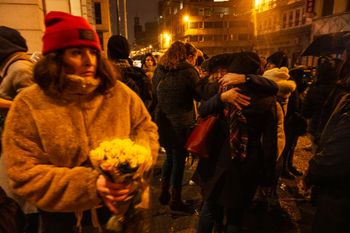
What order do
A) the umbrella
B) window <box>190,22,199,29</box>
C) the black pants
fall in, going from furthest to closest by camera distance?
window <box>190,22,199,29</box>
the umbrella
the black pants

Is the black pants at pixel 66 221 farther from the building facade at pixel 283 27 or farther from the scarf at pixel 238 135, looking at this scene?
the building facade at pixel 283 27

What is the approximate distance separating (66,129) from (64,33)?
1.86 ft

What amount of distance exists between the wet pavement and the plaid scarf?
64.1 inches

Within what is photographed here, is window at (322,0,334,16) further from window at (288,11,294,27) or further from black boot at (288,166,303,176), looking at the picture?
black boot at (288,166,303,176)

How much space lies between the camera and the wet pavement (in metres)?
3.53

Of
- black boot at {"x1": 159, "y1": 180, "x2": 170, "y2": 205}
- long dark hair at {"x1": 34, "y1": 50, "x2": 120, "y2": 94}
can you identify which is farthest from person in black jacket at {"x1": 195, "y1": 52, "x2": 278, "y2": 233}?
black boot at {"x1": 159, "y1": 180, "x2": 170, "y2": 205}

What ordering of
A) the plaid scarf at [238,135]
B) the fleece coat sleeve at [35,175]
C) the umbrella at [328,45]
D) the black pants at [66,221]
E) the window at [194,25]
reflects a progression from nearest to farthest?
the fleece coat sleeve at [35,175] → the black pants at [66,221] → the plaid scarf at [238,135] → the umbrella at [328,45] → the window at [194,25]

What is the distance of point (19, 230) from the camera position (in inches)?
80.4

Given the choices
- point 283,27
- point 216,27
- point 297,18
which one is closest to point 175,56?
point 297,18

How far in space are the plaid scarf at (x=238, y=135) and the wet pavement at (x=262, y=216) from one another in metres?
1.63

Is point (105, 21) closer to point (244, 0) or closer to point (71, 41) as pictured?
point (71, 41)

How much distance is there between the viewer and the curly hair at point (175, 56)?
3633 millimetres

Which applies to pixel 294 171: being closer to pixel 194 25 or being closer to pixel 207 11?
pixel 194 25

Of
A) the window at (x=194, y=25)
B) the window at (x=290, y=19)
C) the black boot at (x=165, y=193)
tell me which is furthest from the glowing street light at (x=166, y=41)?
the black boot at (x=165, y=193)
